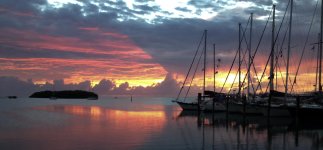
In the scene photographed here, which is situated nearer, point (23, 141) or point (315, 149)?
point (315, 149)

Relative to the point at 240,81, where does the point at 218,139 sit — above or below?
below

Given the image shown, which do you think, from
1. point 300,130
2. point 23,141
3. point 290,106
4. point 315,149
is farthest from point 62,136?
point 290,106

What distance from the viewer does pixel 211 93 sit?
250ft

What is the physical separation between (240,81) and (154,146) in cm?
4444

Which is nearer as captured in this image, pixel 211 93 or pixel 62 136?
pixel 62 136

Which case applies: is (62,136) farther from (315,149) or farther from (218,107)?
(218,107)

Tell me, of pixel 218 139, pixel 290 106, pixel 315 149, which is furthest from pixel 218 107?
pixel 315 149

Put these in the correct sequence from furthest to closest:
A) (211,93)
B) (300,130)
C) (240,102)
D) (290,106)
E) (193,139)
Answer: (211,93) < (240,102) < (290,106) < (300,130) < (193,139)

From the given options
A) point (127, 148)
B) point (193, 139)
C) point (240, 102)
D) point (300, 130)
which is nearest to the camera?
point (127, 148)

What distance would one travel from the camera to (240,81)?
7088 cm

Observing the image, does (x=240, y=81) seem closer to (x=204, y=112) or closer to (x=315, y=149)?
(x=204, y=112)

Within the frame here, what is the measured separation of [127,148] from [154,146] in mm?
1824

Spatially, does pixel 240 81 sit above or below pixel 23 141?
above

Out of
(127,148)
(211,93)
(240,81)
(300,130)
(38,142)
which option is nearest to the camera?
(127,148)
